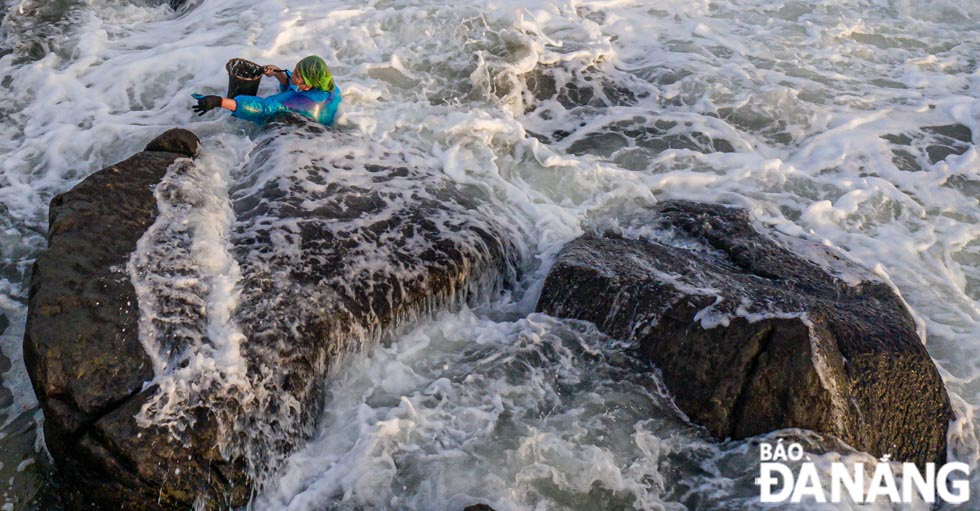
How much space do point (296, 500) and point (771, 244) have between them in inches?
136

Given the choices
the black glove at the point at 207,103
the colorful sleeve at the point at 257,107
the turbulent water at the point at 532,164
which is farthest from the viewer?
the colorful sleeve at the point at 257,107

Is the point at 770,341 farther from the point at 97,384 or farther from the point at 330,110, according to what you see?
the point at 330,110

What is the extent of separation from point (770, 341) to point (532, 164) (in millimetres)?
2970

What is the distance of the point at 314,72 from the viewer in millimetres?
6238

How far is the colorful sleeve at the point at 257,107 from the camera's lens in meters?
6.09

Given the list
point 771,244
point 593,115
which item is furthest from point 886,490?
point 593,115

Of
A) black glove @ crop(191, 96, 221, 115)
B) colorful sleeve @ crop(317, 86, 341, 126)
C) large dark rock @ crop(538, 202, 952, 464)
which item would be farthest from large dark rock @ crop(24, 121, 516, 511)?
large dark rock @ crop(538, 202, 952, 464)

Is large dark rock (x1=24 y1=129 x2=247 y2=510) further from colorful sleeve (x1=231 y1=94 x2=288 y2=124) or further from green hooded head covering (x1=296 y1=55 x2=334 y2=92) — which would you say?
green hooded head covering (x1=296 y1=55 x2=334 y2=92)

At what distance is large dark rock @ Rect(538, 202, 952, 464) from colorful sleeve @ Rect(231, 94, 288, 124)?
8.95ft

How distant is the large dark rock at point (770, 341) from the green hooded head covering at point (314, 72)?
2630mm

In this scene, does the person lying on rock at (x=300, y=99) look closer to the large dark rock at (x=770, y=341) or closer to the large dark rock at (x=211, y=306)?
the large dark rock at (x=211, y=306)

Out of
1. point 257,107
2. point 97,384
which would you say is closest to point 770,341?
point 97,384

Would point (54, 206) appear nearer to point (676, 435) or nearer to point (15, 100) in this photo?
point (15, 100)

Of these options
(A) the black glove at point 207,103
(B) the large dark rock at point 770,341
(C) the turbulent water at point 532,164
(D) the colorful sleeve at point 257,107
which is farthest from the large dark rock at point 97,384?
(B) the large dark rock at point 770,341
